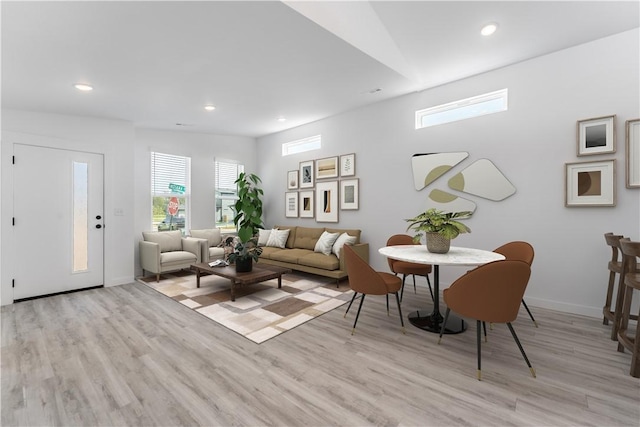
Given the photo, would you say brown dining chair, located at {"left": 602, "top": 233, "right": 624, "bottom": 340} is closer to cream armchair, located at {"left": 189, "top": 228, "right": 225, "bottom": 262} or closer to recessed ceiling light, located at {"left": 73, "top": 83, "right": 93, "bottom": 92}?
cream armchair, located at {"left": 189, "top": 228, "right": 225, "bottom": 262}

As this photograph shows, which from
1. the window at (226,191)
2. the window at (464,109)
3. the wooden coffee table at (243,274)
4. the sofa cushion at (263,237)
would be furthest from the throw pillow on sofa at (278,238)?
the window at (464,109)

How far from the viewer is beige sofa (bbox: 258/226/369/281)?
14.6 feet

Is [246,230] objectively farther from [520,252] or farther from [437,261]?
[520,252]

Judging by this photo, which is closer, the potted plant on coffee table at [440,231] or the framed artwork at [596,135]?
the potted plant on coffee table at [440,231]

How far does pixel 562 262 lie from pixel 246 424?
3718mm

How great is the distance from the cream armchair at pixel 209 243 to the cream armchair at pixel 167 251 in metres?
0.09

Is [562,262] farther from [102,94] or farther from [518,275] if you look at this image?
[102,94]

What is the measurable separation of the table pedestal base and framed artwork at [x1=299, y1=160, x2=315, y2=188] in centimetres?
345

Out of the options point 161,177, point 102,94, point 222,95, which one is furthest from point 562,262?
point 161,177

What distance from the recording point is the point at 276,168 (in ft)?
21.6

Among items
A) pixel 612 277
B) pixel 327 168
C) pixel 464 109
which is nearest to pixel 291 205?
pixel 327 168

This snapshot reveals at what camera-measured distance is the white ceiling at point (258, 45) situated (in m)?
2.34

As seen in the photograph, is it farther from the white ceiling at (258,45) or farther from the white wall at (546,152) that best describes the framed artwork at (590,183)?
the white ceiling at (258,45)

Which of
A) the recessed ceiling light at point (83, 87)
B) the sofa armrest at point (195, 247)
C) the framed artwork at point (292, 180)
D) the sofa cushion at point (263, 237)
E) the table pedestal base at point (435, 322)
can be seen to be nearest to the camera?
the table pedestal base at point (435, 322)
